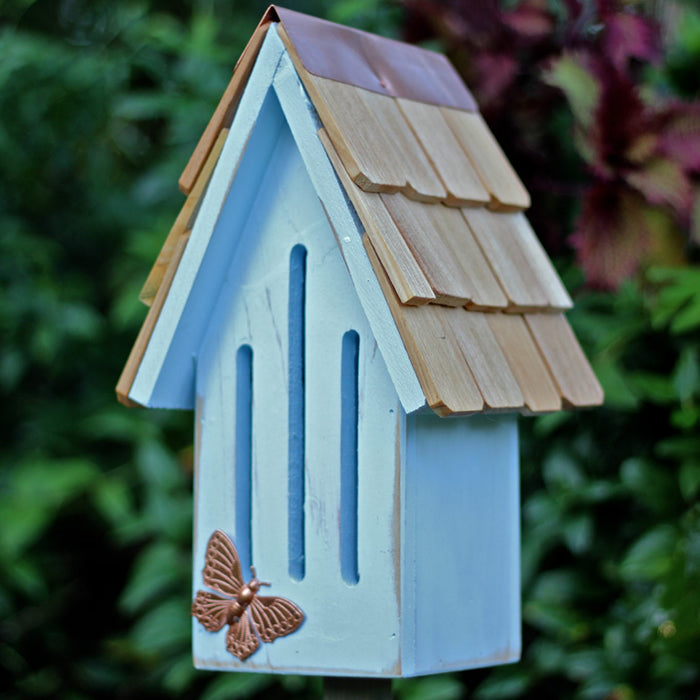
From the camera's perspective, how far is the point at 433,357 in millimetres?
1011

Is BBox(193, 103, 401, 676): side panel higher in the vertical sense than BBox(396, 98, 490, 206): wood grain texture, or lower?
lower

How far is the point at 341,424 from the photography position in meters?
1.09

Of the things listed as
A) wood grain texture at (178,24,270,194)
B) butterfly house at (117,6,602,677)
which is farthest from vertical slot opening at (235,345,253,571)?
wood grain texture at (178,24,270,194)

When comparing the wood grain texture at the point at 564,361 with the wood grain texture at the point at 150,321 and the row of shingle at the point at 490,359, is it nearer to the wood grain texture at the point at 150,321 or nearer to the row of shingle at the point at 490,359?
the row of shingle at the point at 490,359

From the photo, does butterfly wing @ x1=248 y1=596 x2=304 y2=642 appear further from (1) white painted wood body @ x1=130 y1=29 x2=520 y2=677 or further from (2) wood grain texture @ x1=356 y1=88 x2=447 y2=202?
(2) wood grain texture @ x1=356 y1=88 x2=447 y2=202

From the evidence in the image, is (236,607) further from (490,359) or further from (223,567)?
(490,359)

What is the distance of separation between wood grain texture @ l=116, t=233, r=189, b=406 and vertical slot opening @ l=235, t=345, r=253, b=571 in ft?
0.37

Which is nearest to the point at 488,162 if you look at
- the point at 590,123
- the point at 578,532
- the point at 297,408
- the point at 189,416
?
the point at 297,408

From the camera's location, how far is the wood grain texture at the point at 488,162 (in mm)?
1271

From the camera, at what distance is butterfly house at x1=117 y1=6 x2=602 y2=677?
105 cm

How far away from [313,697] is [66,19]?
7.38 feet

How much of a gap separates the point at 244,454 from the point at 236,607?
0.18 meters

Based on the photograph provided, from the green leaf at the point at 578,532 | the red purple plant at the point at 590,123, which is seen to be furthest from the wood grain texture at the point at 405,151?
the green leaf at the point at 578,532

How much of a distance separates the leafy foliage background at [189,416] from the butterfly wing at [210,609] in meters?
0.77
